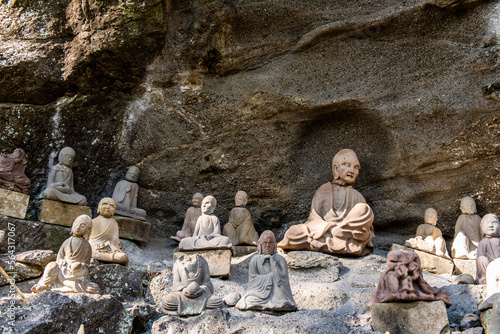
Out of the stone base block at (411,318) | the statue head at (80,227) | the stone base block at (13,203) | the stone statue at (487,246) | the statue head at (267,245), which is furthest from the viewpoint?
the stone base block at (13,203)

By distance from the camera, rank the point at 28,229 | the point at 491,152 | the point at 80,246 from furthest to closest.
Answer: the point at 491,152, the point at 28,229, the point at 80,246

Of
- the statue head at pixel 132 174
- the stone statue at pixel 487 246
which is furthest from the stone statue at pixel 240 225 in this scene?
the stone statue at pixel 487 246

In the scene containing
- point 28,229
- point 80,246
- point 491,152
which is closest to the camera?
point 80,246

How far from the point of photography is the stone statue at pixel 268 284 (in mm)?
6539

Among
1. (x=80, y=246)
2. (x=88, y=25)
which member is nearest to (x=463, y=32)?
(x=88, y=25)

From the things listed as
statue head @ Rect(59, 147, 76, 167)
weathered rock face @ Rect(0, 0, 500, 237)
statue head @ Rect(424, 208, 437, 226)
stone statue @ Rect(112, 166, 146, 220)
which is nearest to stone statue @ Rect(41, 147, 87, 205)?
statue head @ Rect(59, 147, 76, 167)

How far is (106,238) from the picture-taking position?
8438mm

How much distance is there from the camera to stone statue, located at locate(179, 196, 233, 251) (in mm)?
→ 8203

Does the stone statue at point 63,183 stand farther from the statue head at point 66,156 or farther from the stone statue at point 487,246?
the stone statue at point 487,246

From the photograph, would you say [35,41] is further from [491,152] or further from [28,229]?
[491,152]

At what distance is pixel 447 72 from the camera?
9.98 m

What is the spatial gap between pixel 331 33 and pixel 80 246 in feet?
18.4

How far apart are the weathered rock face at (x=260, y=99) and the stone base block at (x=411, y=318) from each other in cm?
412

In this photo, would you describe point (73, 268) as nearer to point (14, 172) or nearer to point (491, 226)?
point (14, 172)
